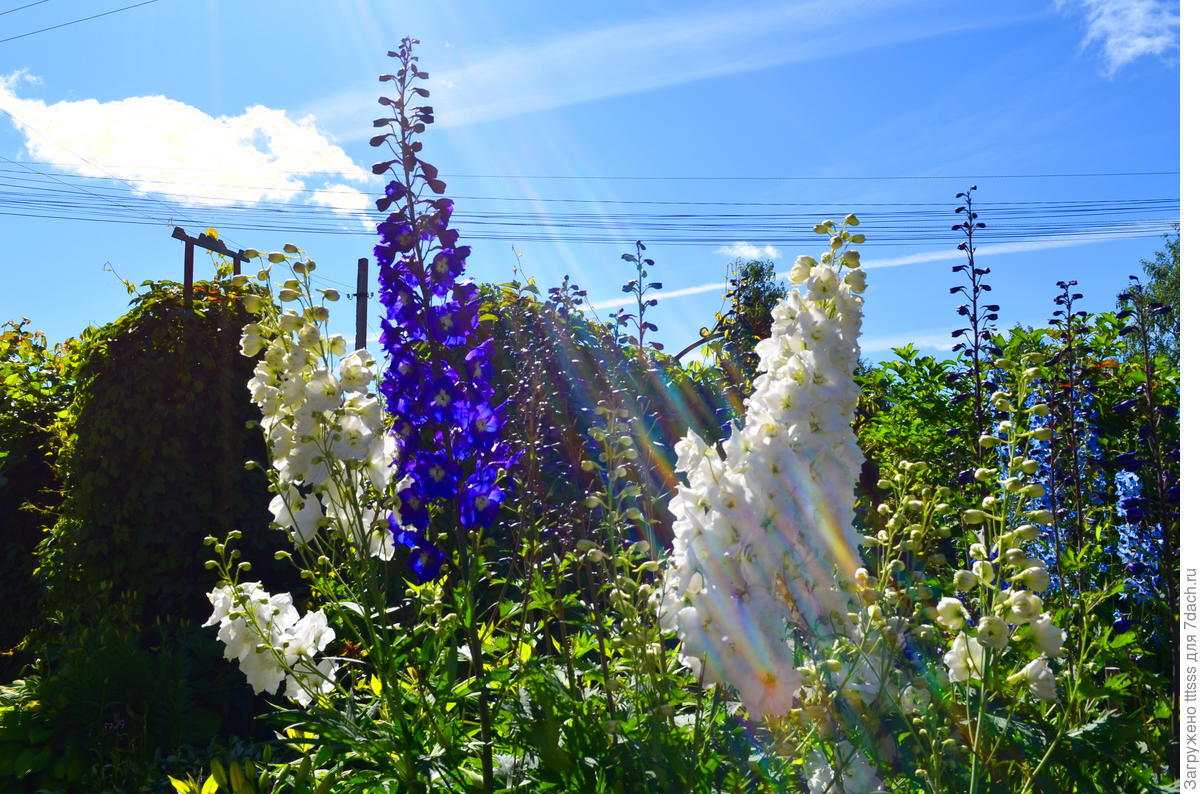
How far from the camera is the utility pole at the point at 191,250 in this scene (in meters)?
5.22

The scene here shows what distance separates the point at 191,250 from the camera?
17.7 ft

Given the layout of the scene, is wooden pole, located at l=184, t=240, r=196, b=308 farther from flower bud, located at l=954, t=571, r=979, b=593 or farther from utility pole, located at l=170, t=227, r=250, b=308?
flower bud, located at l=954, t=571, r=979, b=593

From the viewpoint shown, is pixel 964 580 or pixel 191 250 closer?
pixel 964 580

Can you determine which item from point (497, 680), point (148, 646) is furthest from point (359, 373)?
point (148, 646)

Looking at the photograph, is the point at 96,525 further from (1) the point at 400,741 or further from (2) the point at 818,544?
(2) the point at 818,544

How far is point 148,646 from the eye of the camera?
16.1ft

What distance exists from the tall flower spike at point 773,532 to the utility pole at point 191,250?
4086mm

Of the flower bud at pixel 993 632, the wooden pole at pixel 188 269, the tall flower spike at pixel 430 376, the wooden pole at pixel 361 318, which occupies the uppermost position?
the wooden pole at pixel 361 318

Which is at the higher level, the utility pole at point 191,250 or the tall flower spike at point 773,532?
the utility pole at point 191,250

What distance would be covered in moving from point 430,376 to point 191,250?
12.0 feet

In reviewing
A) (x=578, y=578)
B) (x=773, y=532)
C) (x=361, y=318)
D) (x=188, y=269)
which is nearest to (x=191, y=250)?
(x=188, y=269)

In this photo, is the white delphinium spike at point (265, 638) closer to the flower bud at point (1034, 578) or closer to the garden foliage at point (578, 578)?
the garden foliage at point (578, 578)

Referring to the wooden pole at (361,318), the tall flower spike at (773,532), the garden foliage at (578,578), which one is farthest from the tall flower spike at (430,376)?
the wooden pole at (361,318)

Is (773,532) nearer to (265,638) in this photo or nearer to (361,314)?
(265,638)
